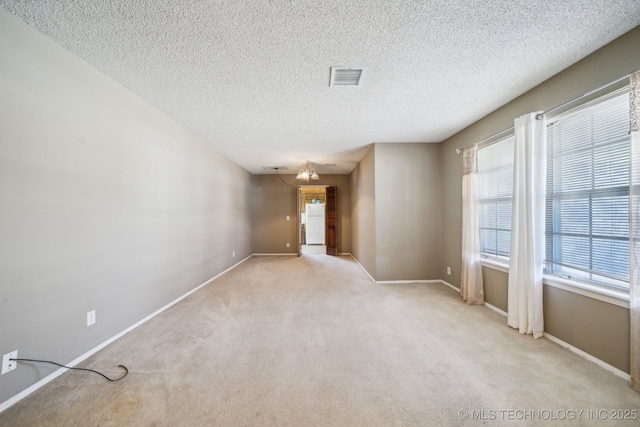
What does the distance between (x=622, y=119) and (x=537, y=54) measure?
2.58ft

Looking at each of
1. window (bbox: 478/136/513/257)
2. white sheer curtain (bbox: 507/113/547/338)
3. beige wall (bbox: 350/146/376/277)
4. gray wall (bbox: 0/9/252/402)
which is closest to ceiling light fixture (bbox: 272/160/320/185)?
beige wall (bbox: 350/146/376/277)

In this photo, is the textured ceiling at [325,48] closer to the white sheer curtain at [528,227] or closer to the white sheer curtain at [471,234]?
the white sheer curtain at [528,227]

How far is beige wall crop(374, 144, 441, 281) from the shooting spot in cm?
393

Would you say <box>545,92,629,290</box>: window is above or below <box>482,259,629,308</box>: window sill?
above

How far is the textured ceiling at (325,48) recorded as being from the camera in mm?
1405

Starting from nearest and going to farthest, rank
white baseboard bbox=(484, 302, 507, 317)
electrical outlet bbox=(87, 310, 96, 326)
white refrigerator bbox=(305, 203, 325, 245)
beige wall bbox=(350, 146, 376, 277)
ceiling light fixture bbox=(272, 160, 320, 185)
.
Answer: electrical outlet bbox=(87, 310, 96, 326), white baseboard bbox=(484, 302, 507, 317), beige wall bbox=(350, 146, 376, 277), ceiling light fixture bbox=(272, 160, 320, 185), white refrigerator bbox=(305, 203, 325, 245)

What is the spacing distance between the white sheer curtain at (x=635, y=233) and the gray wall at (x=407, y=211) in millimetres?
2442

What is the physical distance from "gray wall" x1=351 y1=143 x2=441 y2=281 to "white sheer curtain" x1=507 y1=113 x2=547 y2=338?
63.0 inches

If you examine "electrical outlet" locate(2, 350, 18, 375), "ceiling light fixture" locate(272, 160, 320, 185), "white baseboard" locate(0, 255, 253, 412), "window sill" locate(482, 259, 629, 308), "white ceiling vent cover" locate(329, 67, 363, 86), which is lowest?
"white baseboard" locate(0, 255, 253, 412)

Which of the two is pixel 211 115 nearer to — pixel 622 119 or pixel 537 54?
pixel 537 54

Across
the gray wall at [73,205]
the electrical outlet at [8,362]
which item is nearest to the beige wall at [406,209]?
the gray wall at [73,205]

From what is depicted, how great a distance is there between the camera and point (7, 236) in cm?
139

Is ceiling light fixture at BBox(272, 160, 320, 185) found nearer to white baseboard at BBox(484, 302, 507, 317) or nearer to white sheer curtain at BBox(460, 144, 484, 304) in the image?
white sheer curtain at BBox(460, 144, 484, 304)

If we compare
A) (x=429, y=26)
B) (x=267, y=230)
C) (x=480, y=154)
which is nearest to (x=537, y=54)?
(x=429, y=26)
